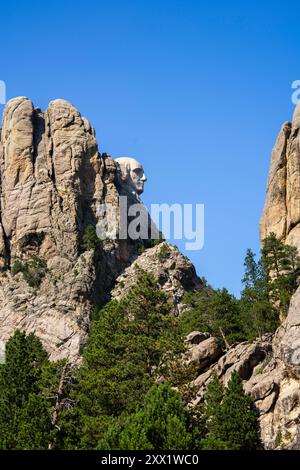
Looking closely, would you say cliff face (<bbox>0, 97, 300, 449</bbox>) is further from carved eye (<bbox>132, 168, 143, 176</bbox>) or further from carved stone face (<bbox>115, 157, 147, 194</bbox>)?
carved eye (<bbox>132, 168, 143, 176</bbox>)

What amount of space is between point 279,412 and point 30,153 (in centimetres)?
6309

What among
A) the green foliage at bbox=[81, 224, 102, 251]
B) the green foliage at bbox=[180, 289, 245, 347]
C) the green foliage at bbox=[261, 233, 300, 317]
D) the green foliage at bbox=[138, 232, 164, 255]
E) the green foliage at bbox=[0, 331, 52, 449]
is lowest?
the green foliage at bbox=[0, 331, 52, 449]

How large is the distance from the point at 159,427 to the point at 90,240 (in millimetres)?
56229

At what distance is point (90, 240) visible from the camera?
10394 cm

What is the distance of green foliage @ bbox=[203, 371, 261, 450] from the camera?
2020 inches

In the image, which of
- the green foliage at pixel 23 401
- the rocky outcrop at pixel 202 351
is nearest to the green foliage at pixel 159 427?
the green foliage at pixel 23 401

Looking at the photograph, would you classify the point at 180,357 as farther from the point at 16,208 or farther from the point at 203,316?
the point at 16,208

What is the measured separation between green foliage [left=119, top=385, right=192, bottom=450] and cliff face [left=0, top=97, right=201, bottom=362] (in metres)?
40.1

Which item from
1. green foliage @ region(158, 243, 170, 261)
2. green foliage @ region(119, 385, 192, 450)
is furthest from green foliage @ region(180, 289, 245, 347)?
green foliage @ region(158, 243, 170, 261)

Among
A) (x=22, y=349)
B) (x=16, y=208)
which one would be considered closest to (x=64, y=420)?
(x=22, y=349)

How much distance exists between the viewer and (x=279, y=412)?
2212 inches

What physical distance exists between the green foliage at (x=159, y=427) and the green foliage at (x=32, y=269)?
163ft

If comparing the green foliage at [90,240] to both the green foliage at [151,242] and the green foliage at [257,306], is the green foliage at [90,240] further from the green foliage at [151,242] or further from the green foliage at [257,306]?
the green foliage at [257,306]

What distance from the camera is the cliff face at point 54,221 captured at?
96.2 metres
